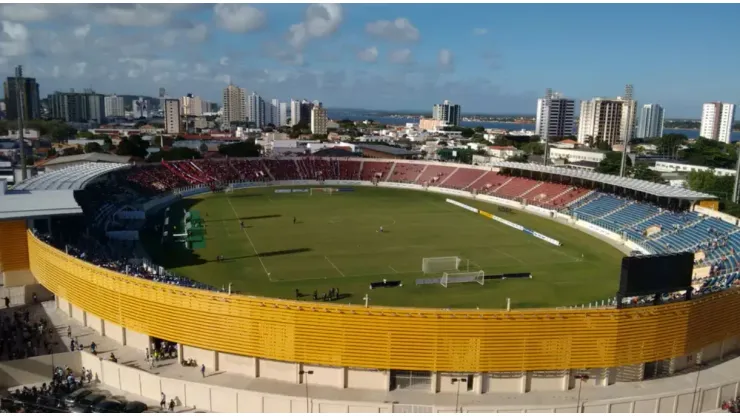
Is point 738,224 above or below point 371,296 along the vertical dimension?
above

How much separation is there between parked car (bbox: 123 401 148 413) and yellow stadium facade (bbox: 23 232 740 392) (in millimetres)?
2670

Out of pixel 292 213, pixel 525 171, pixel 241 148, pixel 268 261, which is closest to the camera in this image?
pixel 268 261

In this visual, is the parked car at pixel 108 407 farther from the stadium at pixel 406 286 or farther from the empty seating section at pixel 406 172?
the empty seating section at pixel 406 172

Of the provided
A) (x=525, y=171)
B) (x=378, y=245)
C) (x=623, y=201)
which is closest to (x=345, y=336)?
(x=378, y=245)

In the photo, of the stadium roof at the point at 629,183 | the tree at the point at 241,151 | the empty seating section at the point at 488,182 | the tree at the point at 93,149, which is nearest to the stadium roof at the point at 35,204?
the stadium roof at the point at 629,183

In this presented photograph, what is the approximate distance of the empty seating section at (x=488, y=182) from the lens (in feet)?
245

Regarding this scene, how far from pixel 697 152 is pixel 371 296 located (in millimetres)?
104642

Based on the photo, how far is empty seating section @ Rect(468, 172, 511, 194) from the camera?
245ft

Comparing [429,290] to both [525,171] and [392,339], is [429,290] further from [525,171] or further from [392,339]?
[525,171]

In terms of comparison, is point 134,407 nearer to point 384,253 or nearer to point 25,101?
point 384,253

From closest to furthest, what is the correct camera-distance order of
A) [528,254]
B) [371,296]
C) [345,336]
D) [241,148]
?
1. [345,336]
2. [371,296]
3. [528,254]
4. [241,148]

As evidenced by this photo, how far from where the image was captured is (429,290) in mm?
33875

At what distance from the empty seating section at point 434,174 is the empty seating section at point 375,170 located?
6.29m

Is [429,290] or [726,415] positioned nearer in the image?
[726,415]
